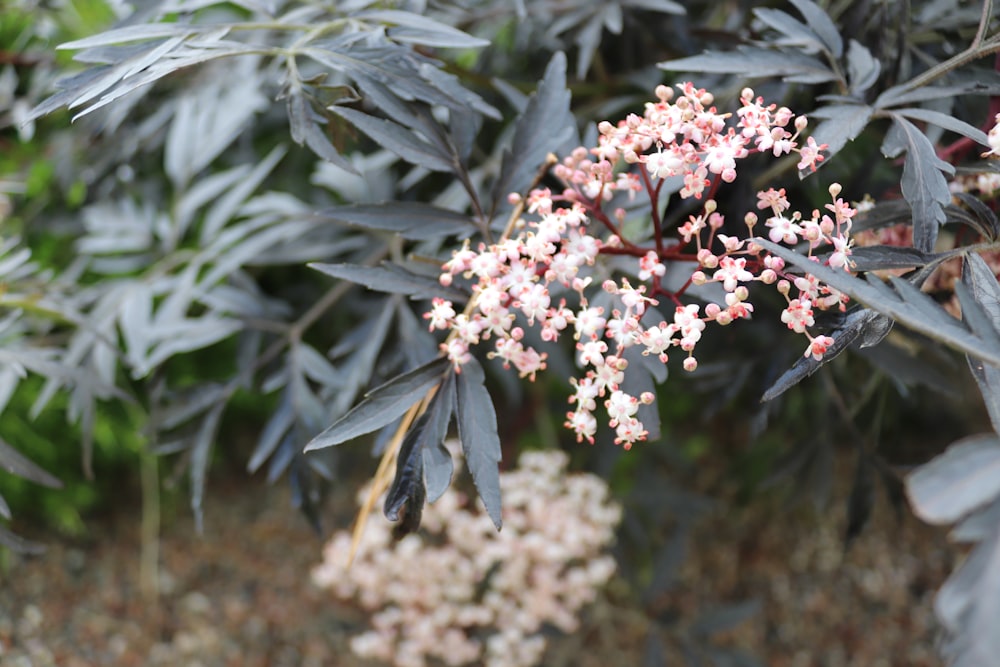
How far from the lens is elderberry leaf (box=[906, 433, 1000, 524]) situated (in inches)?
11.6

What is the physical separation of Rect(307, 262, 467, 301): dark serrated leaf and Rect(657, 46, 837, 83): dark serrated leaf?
25 centimetres

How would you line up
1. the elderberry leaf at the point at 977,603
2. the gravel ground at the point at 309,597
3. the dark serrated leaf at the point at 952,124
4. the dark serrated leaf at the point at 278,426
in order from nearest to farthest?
1. the elderberry leaf at the point at 977,603
2. the dark serrated leaf at the point at 952,124
3. the dark serrated leaf at the point at 278,426
4. the gravel ground at the point at 309,597

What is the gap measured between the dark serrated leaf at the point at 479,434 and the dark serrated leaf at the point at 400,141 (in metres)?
0.18

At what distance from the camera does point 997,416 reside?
39 centimetres

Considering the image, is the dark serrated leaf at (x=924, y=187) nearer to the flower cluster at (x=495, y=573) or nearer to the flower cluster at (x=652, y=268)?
the flower cluster at (x=652, y=268)

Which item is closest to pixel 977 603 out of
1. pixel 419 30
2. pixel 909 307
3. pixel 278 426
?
pixel 909 307

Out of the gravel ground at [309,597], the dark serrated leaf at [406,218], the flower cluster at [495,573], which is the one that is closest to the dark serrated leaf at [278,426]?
the flower cluster at [495,573]

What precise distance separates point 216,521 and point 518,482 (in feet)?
2.28

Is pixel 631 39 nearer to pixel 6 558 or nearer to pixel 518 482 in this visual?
pixel 518 482

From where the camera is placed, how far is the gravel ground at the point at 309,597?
1153mm

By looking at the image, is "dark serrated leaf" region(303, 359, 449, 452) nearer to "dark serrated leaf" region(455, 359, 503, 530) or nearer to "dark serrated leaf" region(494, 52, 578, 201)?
"dark serrated leaf" region(455, 359, 503, 530)

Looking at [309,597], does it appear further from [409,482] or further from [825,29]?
[825,29]

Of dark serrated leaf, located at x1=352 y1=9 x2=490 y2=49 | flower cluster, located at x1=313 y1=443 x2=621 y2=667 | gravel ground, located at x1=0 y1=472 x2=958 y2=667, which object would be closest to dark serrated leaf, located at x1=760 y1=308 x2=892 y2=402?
dark serrated leaf, located at x1=352 y1=9 x2=490 y2=49

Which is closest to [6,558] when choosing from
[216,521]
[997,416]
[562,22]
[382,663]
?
[216,521]
